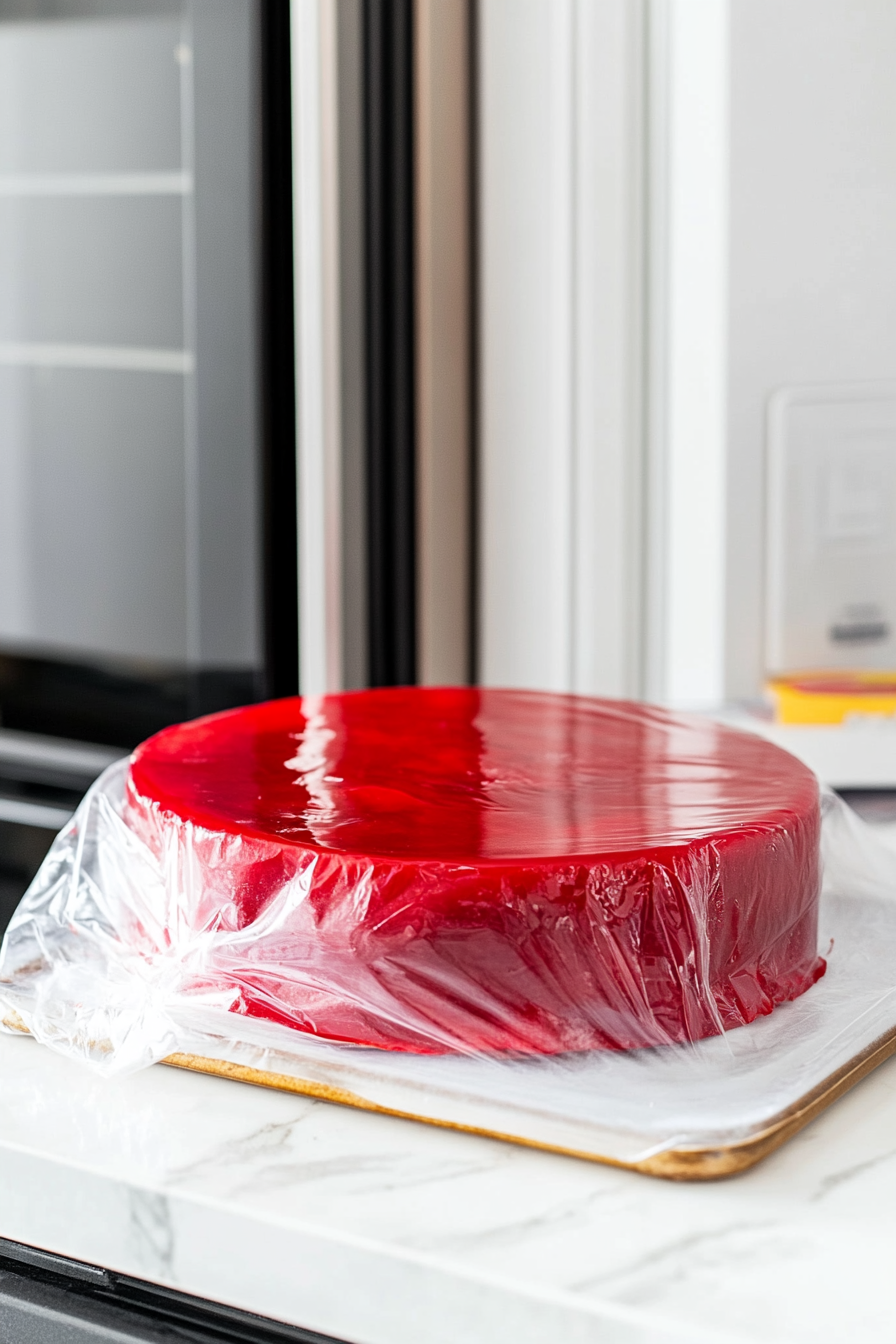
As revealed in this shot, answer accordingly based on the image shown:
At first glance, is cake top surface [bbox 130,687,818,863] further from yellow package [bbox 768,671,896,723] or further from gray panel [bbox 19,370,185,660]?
gray panel [bbox 19,370,185,660]

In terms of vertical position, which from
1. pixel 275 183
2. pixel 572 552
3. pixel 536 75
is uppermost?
pixel 536 75

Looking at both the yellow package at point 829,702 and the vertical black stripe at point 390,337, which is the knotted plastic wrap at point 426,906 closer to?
the yellow package at point 829,702

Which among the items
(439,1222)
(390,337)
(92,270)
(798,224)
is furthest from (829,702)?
(92,270)

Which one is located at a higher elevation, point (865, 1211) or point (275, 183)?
point (275, 183)

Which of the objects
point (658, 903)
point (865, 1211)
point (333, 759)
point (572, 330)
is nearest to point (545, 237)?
point (572, 330)

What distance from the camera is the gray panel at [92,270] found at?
1251 mm

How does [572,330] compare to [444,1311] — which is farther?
[572,330]

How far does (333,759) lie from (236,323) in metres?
0.57

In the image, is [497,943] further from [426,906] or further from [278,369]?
[278,369]

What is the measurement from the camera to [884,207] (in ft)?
3.45

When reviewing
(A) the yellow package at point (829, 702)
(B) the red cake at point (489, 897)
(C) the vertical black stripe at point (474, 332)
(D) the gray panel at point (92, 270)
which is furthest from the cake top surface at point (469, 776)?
(D) the gray panel at point (92, 270)

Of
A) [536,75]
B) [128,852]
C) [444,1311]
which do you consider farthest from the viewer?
[536,75]

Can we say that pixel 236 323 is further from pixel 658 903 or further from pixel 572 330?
pixel 658 903

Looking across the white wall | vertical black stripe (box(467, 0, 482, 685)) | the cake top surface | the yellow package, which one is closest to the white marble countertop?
the cake top surface
